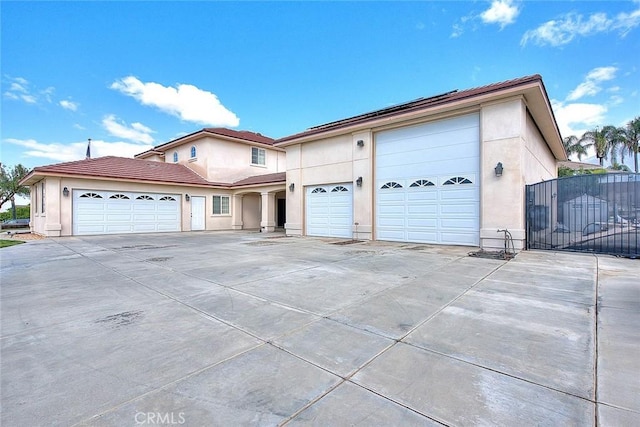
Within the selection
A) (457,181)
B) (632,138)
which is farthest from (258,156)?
(632,138)

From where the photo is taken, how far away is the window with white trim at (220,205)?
66.3 ft

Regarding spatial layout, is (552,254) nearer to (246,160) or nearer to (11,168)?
(246,160)

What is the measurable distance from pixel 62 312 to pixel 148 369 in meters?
2.42

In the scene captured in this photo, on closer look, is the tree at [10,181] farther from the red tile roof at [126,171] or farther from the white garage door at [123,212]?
the white garage door at [123,212]

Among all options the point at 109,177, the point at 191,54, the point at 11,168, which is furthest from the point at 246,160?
the point at 11,168

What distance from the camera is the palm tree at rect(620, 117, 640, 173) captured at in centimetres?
2986

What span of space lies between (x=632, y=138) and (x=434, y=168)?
36.4 m

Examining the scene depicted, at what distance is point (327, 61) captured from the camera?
1898 cm

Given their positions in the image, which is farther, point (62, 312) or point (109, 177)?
point (109, 177)

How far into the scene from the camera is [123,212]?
53.3 ft

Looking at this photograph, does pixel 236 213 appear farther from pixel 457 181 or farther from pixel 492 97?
pixel 492 97

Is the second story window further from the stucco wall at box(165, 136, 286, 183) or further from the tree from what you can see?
the tree

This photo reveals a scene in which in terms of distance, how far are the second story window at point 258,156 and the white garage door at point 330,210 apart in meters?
9.84

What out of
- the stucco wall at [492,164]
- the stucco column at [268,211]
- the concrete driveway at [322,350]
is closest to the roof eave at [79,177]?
the stucco column at [268,211]
